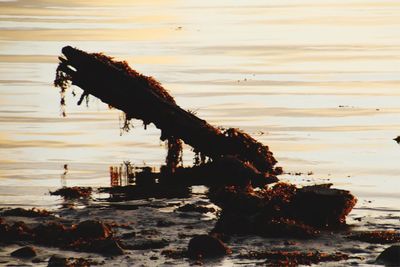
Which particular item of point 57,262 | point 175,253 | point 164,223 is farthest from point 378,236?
point 57,262

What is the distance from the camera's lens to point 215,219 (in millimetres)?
22641

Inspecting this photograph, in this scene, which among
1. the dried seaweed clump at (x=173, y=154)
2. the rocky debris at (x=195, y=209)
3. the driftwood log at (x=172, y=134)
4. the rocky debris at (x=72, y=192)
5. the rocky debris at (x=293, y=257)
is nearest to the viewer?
the rocky debris at (x=293, y=257)

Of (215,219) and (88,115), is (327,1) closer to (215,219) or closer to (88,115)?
(88,115)

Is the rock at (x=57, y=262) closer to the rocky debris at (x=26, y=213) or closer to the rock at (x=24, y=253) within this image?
the rock at (x=24, y=253)

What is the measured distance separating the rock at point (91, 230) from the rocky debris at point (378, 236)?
3.80m

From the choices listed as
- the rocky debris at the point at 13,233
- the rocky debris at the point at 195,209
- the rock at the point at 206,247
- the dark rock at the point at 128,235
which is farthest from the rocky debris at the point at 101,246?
the rocky debris at the point at 195,209

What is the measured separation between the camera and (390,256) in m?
19.3

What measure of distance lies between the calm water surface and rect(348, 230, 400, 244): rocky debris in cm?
205

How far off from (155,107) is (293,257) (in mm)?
8196

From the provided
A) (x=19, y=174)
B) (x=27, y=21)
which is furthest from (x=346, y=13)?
(x=19, y=174)

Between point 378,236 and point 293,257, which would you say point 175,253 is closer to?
point 293,257

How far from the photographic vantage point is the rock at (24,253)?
1967cm

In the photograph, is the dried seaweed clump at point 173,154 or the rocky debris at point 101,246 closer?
the rocky debris at point 101,246

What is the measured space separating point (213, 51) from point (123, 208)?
76.1 feet
